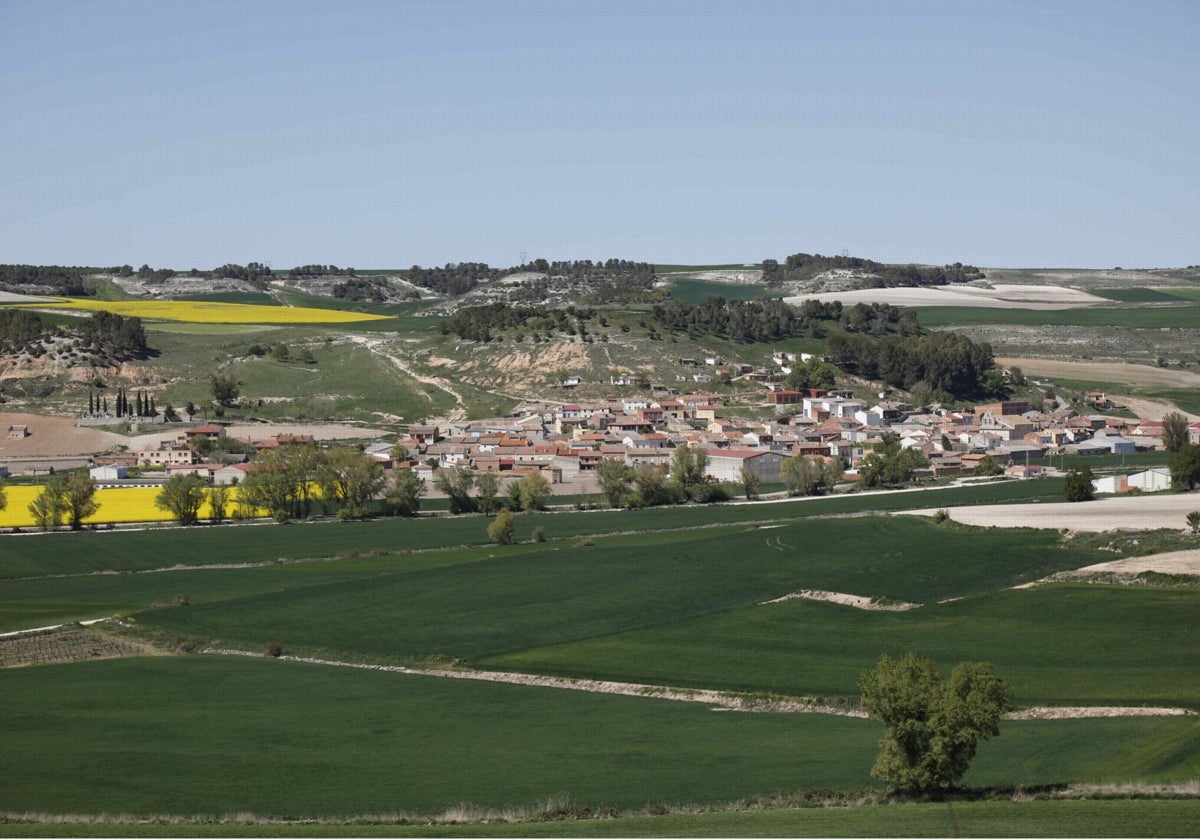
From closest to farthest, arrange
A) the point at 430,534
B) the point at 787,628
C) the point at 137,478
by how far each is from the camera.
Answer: the point at 787,628
the point at 430,534
the point at 137,478

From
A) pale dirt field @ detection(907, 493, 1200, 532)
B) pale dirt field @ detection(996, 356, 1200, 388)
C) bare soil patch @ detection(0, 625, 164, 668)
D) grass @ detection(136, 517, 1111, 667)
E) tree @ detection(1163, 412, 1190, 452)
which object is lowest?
bare soil patch @ detection(0, 625, 164, 668)

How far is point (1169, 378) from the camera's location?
13662 centimetres

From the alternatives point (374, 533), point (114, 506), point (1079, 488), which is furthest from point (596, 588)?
point (114, 506)

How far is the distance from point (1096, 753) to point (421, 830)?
547 inches

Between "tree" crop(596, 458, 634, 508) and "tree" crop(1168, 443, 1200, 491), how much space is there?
92.3ft

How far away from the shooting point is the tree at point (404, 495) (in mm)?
79000

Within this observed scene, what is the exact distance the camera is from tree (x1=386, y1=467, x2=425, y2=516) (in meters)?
79.0

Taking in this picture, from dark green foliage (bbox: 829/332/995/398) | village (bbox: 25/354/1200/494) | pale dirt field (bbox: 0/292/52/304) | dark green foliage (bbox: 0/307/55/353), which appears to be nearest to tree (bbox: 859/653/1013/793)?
village (bbox: 25/354/1200/494)

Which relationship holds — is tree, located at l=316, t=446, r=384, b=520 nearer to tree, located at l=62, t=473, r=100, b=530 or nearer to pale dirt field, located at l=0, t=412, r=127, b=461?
tree, located at l=62, t=473, r=100, b=530

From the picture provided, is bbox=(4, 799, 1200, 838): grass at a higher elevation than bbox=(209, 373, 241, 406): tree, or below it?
below

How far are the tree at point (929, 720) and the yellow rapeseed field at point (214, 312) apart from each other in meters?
147

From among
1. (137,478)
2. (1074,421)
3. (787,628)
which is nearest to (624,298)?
(1074,421)

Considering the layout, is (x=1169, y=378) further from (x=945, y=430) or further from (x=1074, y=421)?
(x=945, y=430)

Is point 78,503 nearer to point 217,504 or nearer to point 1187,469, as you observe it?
point 217,504
